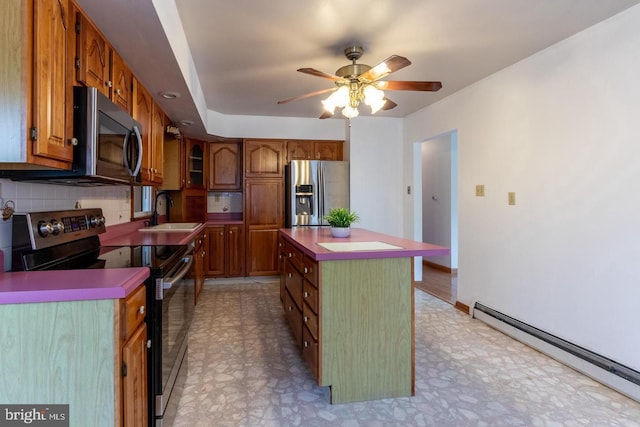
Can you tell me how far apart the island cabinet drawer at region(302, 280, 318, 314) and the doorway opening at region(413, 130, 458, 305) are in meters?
2.66

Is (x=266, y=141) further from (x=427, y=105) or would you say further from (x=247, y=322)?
(x=247, y=322)

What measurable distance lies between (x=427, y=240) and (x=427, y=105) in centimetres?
260

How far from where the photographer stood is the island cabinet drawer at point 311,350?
196cm

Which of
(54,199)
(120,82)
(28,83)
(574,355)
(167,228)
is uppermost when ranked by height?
(120,82)

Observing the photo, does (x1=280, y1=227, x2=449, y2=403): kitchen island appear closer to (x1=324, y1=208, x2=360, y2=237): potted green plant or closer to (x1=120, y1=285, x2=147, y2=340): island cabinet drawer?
(x1=324, y1=208, x2=360, y2=237): potted green plant

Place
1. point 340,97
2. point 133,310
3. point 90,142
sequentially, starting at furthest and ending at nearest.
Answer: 1. point 340,97
2. point 90,142
3. point 133,310

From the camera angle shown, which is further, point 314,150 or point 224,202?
point 224,202

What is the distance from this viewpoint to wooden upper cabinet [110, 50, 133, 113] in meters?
2.01

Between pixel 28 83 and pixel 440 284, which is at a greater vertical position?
pixel 28 83

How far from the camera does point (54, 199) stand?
73.3 inches

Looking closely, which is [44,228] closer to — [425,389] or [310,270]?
[310,270]

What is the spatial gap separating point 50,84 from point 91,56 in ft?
1.63

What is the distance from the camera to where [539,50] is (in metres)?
2.61
